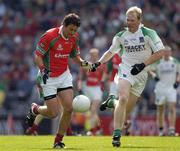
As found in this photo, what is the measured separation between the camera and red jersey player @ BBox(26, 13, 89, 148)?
600 inches

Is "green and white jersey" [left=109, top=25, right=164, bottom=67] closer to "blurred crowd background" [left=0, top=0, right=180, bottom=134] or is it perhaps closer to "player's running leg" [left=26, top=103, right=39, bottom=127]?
"player's running leg" [left=26, top=103, right=39, bottom=127]

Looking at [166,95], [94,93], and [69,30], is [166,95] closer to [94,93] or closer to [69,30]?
[94,93]

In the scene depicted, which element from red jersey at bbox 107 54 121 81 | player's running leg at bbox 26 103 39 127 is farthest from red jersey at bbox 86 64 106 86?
player's running leg at bbox 26 103 39 127

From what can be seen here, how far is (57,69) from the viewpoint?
15523mm

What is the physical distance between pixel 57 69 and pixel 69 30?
918mm

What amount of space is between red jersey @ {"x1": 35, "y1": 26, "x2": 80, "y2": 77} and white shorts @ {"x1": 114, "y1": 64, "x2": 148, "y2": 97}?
99 centimetres

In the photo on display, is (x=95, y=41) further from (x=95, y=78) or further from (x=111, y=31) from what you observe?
(x=95, y=78)

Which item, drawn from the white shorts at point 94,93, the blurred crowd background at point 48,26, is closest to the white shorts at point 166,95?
the white shorts at point 94,93

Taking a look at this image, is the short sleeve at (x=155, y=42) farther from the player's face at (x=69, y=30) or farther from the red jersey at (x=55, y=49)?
the player's face at (x=69, y=30)

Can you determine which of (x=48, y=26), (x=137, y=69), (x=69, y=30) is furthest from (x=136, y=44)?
(x=48, y=26)

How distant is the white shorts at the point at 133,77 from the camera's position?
15703 millimetres

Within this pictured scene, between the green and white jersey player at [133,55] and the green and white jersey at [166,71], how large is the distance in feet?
27.3

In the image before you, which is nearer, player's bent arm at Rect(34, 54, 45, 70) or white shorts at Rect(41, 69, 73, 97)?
player's bent arm at Rect(34, 54, 45, 70)

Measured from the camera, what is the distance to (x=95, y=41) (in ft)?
110
